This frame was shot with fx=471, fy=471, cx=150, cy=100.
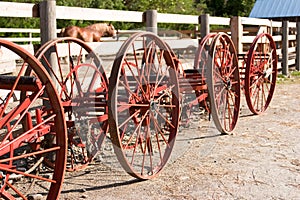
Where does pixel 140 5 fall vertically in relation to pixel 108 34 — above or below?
above

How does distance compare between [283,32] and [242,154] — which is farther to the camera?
[283,32]

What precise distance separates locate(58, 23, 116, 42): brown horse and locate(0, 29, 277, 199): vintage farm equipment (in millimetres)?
10207

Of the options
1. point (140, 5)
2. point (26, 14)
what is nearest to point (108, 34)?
point (140, 5)

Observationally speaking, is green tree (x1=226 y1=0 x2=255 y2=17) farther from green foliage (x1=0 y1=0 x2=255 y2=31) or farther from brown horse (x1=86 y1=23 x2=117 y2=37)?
brown horse (x1=86 y1=23 x2=117 y2=37)

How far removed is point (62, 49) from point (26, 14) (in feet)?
2.03

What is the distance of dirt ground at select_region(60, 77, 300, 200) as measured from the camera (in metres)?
3.73

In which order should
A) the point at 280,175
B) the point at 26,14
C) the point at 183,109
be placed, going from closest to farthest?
the point at 280,175, the point at 26,14, the point at 183,109

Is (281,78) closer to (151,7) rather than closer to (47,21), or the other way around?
(47,21)

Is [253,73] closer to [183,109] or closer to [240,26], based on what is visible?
[183,109]

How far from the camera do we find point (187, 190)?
12.5 feet

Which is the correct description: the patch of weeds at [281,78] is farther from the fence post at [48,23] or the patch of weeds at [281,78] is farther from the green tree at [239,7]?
the green tree at [239,7]

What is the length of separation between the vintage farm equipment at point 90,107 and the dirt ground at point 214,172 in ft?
0.50

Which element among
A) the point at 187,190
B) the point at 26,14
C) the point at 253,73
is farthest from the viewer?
the point at 253,73

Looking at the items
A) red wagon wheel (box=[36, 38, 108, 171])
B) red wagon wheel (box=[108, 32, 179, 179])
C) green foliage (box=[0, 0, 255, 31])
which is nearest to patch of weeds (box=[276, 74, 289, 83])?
green foliage (box=[0, 0, 255, 31])
